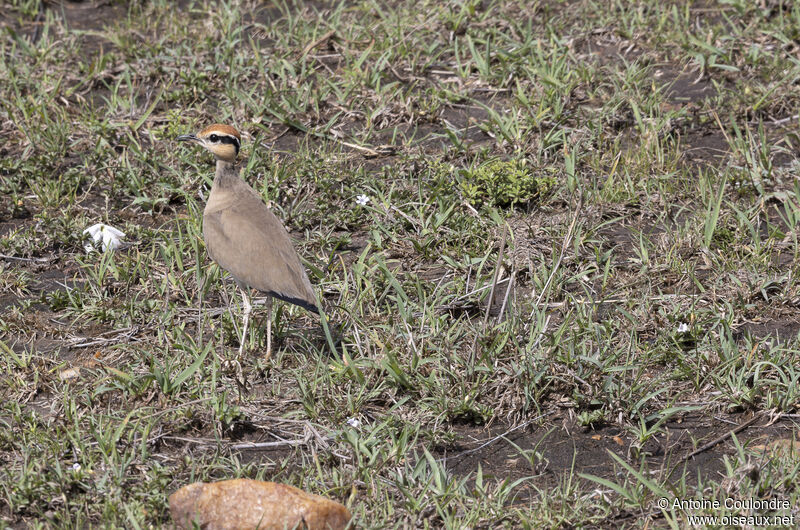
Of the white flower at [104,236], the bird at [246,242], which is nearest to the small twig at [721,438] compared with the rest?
the bird at [246,242]

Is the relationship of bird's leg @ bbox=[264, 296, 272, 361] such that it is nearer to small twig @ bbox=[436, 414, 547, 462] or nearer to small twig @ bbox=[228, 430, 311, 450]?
small twig @ bbox=[228, 430, 311, 450]

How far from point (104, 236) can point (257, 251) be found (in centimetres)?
148

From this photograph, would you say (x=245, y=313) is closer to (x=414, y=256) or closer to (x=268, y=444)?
(x=268, y=444)

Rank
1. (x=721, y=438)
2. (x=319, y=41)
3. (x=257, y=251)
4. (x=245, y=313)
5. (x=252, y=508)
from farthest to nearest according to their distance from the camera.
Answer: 1. (x=319, y=41)
2. (x=245, y=313)
3. (x=257, y=251)
4. (x=721, y=438)
5. (x=252, y=508)

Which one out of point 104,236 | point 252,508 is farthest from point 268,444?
point 104,236

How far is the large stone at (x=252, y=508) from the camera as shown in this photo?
4090mm

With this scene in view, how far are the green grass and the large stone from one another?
200mm

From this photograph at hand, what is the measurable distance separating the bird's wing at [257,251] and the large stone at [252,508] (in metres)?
1.23

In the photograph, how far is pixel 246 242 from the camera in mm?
5402

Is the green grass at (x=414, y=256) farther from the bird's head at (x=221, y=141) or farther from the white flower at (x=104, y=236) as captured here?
the bird's head at (x=221, y=141)

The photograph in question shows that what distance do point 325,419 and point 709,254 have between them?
2711 millimetres

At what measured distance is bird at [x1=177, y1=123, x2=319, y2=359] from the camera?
5211 mm

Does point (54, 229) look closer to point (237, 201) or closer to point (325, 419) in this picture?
point (237, 201)

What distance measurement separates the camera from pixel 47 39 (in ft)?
27.4
